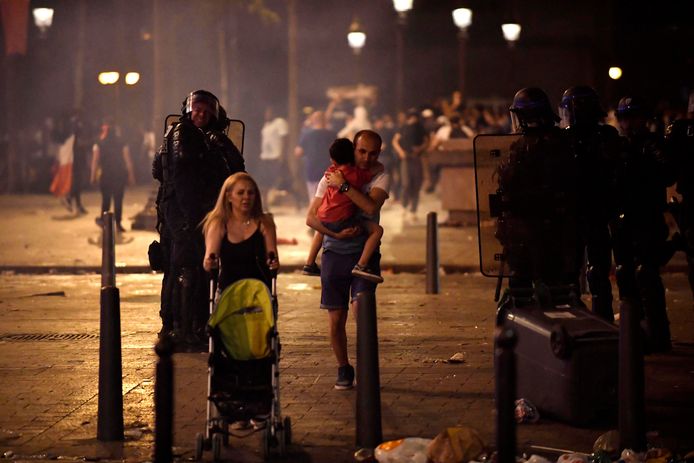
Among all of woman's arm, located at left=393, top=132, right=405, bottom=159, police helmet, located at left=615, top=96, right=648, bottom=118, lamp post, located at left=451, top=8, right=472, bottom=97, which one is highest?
lamp post, located at left=451, top=8, right=472, bottom=97

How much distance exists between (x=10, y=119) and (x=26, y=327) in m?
23.2

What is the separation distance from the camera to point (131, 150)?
3394 centimetres

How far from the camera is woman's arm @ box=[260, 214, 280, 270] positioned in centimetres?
784

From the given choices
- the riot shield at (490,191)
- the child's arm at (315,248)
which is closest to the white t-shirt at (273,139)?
the child's arm at (315,248)

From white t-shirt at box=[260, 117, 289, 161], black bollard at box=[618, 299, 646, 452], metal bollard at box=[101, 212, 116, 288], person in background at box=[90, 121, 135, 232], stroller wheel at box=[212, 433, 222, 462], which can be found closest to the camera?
black bollard at box=[618, 299, 646, 452]

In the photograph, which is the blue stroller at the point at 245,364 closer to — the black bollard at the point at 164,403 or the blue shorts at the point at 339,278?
the black bollard at the point at 164,403

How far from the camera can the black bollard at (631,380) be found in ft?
22.8

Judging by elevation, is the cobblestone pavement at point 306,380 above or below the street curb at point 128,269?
below

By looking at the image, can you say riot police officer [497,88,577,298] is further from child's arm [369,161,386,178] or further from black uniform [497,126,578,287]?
child's arm [369,161,386,178]

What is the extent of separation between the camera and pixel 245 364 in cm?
738

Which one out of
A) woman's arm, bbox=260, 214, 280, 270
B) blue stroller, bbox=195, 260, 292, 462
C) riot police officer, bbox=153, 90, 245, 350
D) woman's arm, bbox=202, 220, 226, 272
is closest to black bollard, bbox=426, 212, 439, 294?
riot police officer, bbox=153, 90, 245, 350

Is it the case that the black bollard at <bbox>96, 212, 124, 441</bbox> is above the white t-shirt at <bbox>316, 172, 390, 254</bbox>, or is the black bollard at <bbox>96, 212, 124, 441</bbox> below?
below

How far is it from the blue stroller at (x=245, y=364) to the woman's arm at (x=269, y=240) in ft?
1.48

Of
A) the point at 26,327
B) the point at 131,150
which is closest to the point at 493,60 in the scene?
the point at 131,150
